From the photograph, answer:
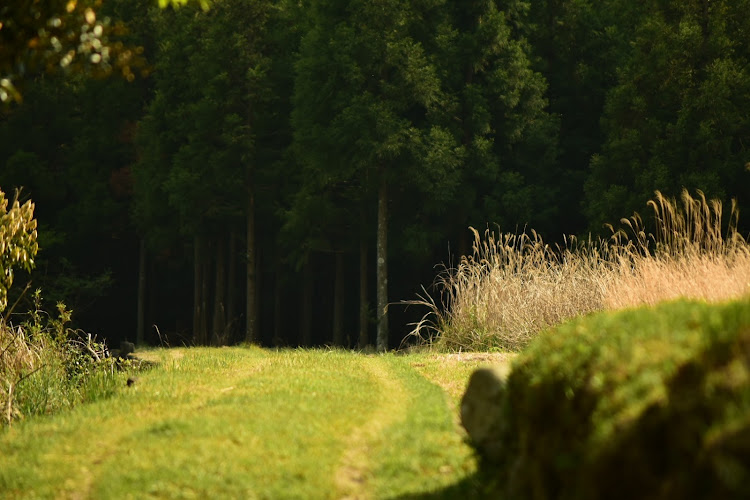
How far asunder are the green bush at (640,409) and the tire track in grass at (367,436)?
0.95 meters

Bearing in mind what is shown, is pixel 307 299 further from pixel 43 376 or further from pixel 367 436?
pixel 367 436

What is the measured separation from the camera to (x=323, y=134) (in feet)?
81.4

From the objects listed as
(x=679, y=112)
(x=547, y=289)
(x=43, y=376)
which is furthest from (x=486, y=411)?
(x=679, y=112)

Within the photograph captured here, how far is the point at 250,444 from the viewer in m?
6.37

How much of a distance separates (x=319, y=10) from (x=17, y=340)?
17115 millimetres

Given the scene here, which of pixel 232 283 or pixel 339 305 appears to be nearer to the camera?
pixel 339 305

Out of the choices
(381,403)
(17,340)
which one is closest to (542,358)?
(381,403)

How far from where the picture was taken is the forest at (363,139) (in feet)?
76.0

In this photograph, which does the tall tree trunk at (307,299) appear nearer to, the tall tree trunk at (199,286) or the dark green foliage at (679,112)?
the tall tree trunk at (199,286)

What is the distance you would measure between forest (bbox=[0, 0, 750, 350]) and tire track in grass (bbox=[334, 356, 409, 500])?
11.4 meters

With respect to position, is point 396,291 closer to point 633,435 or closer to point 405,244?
point 405,244

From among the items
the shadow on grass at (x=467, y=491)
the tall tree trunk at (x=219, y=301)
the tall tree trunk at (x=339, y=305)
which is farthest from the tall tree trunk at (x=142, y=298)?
the shadow on grass at (x=467, y=491)

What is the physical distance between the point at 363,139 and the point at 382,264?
3.29 meters

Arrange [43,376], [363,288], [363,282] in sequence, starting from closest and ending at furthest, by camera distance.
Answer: [43,376]
[363,288]
[363,282]
